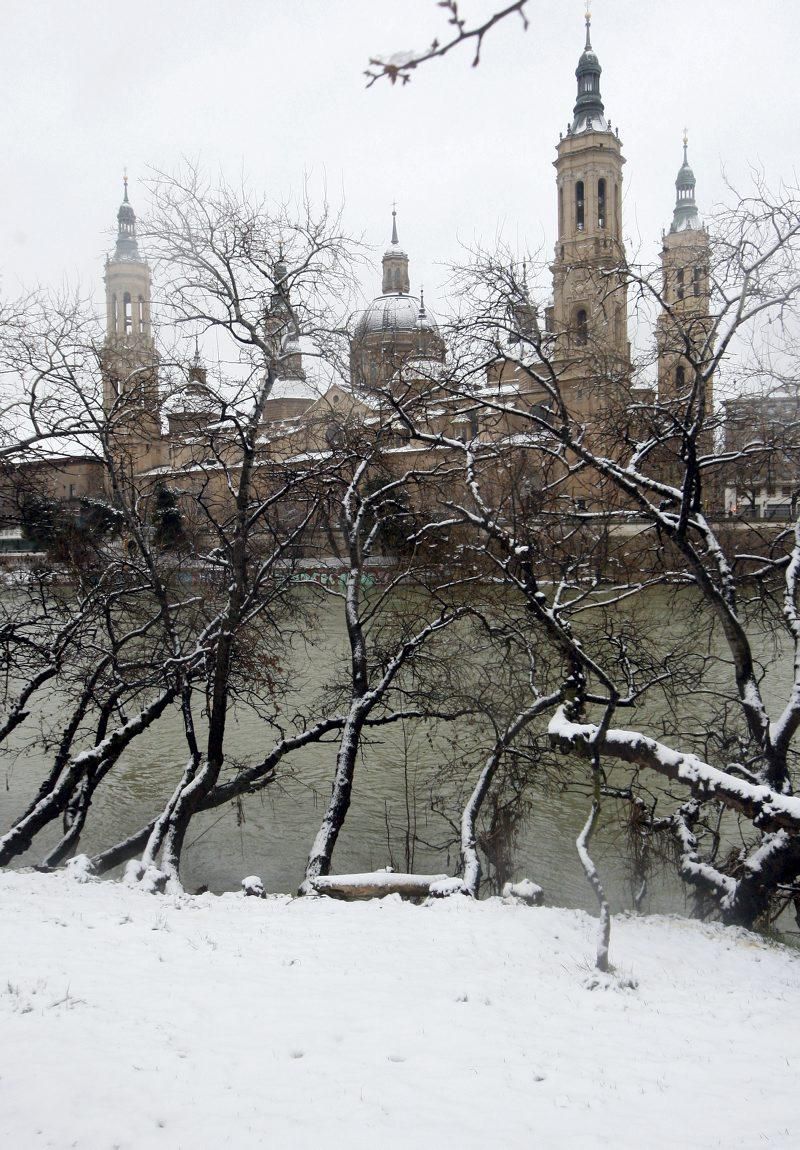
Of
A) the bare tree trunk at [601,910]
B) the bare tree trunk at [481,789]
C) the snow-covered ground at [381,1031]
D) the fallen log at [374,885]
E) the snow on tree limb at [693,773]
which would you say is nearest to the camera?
the snow-covered ground at [381,1031]

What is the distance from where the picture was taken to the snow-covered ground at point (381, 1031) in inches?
171

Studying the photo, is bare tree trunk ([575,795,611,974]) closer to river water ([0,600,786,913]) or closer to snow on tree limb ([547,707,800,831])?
snow on tree limb ([547,707,800,831])

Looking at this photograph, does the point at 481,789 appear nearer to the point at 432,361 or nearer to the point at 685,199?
the point at 432,361

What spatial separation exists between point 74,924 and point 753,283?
28.2 feet

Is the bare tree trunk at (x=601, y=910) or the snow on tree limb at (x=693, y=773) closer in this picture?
the bare tree trunk at (x=601, y=910)

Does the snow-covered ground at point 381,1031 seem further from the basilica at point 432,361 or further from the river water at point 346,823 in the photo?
the basilica at point 432,361

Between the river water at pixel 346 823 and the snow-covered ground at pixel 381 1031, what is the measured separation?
392cm

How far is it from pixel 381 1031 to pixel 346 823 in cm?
858

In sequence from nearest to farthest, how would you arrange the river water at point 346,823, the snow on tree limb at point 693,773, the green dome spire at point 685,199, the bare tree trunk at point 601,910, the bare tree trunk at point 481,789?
the bare tree trunk at point 601,910
the snow on tree limb at point 693,773
the bare tree trunk at point 481,789
the river water at point 346,823
the green dome spire at point 685,199

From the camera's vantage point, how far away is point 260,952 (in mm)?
6992

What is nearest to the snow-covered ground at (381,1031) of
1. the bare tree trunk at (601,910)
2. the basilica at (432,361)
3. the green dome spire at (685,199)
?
the bare tree trunk at (601,910)

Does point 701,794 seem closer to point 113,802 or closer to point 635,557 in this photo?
point 635,557

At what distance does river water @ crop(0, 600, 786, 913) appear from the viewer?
12188mm

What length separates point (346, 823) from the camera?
1402 centimetres
